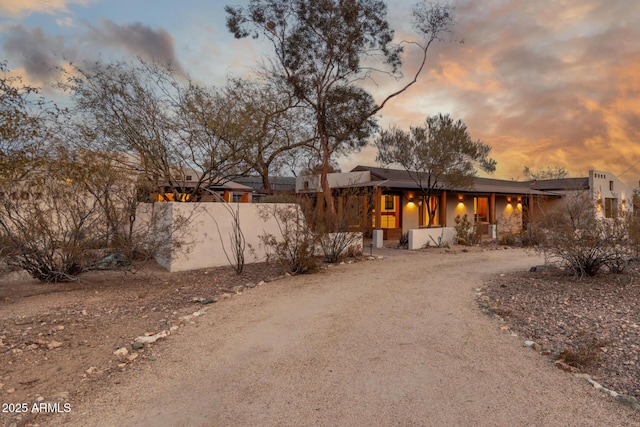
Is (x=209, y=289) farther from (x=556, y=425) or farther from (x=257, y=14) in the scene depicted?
(x=257, y=14)

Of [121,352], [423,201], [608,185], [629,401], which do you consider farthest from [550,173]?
[121,352]

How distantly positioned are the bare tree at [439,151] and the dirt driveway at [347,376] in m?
10.7

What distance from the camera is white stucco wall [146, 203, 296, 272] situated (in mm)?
8703

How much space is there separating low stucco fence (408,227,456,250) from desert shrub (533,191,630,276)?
237 inches

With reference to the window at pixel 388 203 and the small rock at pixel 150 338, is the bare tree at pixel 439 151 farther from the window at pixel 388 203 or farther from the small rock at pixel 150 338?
the small rock at pixel 150 338

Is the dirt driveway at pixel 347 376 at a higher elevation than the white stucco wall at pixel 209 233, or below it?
below

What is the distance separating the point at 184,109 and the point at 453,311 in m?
8.96

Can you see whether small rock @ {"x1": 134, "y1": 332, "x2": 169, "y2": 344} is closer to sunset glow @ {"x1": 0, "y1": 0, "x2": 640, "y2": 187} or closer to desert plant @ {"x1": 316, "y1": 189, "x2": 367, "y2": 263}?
sunset glow @ {"x1": 0, "y1": 0, "x2": 640, "y2": 187}

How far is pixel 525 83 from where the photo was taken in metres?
12.6

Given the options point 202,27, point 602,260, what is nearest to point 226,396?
point 602,260

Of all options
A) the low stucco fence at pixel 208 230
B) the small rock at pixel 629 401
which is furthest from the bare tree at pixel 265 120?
the small rock at pixel 629 401

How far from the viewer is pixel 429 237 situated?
567 inches

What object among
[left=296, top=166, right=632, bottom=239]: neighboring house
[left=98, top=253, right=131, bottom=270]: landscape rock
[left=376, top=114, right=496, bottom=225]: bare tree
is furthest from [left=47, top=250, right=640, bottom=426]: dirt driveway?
[left=376, top=114, right=496, bottom=225]: bare tree

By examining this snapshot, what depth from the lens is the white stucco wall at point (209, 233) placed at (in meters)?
8.70
